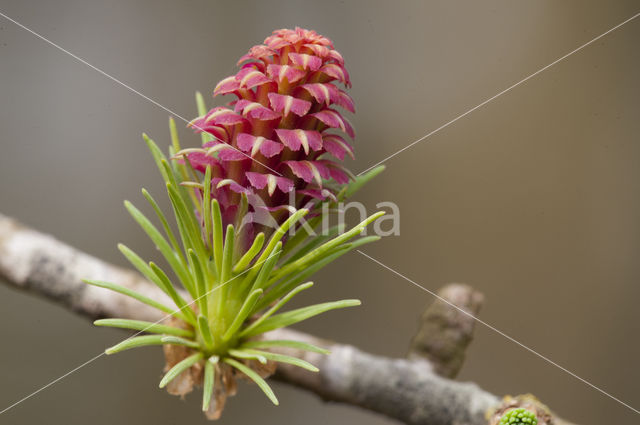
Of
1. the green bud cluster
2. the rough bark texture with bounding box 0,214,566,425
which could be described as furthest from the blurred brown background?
the green bud cluster

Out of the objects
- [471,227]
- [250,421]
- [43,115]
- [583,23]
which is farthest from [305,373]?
[583,23]

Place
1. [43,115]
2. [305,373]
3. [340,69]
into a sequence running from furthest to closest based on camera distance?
[43,115] → [305,373] → [340,69]

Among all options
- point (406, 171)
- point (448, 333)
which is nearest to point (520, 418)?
point (448, 333)

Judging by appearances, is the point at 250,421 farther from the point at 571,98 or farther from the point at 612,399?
the point at 571,98

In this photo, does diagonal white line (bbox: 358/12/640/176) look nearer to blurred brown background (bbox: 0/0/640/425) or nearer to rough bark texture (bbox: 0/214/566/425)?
blurred brown background (bbox: 0/0/640/425)

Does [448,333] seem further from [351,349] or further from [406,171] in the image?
[406,171]
